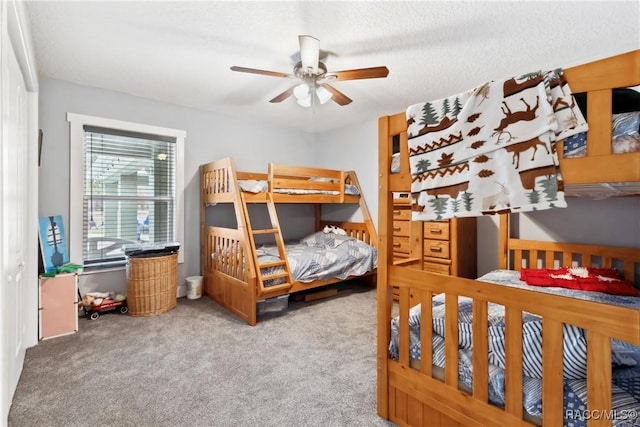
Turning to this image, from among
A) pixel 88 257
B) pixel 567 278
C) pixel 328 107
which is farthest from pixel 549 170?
pixel 88 257

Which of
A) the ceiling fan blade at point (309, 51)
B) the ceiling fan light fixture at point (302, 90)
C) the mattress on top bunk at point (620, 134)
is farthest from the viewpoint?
the ceiling fan light fixture at point (302, 90)

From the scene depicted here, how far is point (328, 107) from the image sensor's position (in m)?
3.78

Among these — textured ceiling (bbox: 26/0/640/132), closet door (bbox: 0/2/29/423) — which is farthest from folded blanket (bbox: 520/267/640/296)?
closet door (bbox: 0/2/29/423)

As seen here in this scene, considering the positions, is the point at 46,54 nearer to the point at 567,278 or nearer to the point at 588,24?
the point at 588,24

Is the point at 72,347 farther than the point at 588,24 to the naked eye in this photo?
Yes

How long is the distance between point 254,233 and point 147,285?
1.20 m

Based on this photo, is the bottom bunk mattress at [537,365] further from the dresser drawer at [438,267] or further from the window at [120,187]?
the window at [120,187]

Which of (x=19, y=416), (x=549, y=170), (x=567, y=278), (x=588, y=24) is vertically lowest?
(x=19, y=416)

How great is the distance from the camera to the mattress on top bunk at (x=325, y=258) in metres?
3.24

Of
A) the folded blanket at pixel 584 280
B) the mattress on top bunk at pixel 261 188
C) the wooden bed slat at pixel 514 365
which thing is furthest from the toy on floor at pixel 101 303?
the folded blanket at pixel 584 280

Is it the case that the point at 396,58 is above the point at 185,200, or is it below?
above

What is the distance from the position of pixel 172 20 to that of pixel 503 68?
2.69 meters

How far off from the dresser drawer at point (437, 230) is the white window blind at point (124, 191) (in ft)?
9.81

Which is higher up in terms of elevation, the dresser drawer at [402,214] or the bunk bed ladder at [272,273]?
the dresser drawer at [402,214]
